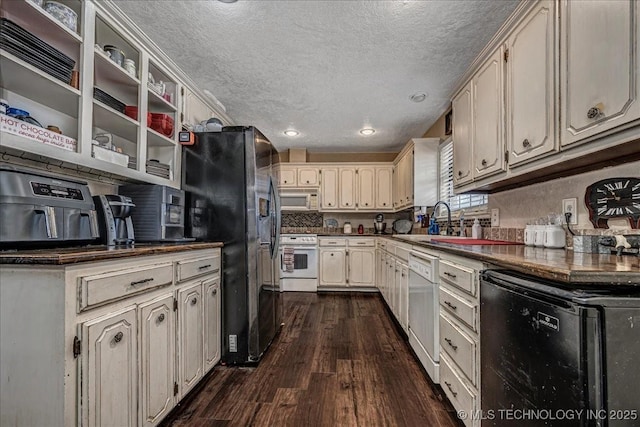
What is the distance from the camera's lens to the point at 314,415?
5.40 feet

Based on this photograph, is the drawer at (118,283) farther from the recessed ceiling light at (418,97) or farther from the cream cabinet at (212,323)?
the recessed ceiling light at (418,97)

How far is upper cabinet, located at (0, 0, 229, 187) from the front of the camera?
1.32 m

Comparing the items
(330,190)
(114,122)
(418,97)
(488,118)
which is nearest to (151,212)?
(114,122)

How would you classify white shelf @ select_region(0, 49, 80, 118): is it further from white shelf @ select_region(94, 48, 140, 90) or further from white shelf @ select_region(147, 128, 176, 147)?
white shelf @ select_region(147, 128, 176, 147)

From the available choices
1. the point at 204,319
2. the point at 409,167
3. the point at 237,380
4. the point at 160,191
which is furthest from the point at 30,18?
the point at 409,167

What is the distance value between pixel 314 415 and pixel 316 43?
2360 millimetres

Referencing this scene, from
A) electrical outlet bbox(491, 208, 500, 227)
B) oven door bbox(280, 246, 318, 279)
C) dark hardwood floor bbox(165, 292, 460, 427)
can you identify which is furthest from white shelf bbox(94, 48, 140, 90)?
oven door bbox(280, 246, 318, 279)

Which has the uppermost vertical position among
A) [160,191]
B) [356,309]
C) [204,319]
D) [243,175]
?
[243,175]

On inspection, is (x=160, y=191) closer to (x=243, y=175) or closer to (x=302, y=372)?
(x=243, y=175)

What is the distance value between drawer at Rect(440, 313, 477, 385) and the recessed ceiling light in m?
2.15

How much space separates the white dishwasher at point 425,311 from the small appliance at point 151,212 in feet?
5.46

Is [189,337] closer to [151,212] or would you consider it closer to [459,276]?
[151,212]

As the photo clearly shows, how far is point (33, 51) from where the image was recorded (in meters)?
1.31

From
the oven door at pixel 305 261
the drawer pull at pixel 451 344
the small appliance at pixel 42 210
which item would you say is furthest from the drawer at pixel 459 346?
the oven door at pixel 305 261
